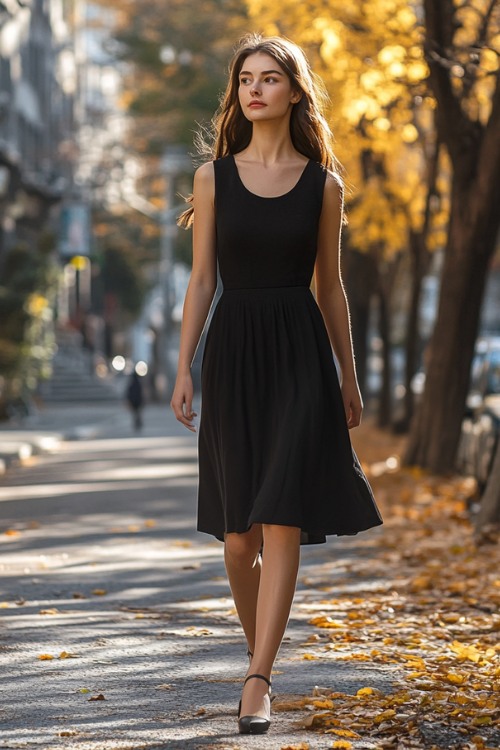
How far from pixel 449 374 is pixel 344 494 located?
504 inches

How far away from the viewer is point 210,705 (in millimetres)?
6008

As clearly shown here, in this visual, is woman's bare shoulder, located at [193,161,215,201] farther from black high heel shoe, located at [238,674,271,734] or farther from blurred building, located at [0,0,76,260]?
blurred building, located at [0,0,76,260]

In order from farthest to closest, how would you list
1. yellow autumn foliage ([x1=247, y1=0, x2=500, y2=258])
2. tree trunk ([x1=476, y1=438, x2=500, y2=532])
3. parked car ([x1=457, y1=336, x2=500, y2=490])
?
yellow autumn foliage ([x1=247, y1=0, x2=500, y2=258]), parked car ([x1=457, y1=336, x2=500, y2=490]), tree trunk ([x1=476, y1=438, x2=500, y2=532])

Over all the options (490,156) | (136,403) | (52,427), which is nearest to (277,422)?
(490,156)

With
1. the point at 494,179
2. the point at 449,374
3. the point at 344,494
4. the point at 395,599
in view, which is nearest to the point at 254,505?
the point at 344,494

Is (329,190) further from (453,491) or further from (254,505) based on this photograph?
(453,491)

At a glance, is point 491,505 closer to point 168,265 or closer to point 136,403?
point 136,403

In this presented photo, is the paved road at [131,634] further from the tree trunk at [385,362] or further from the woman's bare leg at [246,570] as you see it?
the tree trunk at [385,362]

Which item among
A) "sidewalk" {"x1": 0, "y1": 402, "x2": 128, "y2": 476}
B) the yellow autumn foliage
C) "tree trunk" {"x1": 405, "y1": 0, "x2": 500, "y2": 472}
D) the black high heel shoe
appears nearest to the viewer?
the black high heel shoe

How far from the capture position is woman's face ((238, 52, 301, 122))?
580 cm

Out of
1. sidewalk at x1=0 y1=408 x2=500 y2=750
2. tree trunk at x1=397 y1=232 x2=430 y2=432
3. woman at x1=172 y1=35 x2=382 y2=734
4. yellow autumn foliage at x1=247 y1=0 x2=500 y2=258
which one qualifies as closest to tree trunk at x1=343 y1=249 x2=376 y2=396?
tree trunk at x1=397 y1=232 x2=430 y2=432

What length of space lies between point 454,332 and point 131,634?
10911mm

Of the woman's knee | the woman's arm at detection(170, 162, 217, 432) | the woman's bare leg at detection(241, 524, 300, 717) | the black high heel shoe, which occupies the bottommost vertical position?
the black high heel shoe

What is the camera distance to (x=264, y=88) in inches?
229
